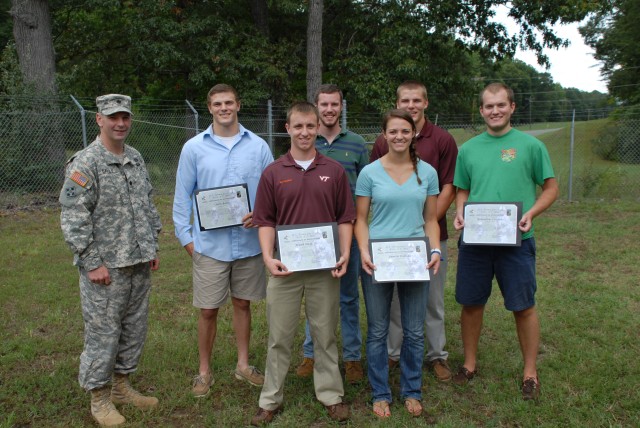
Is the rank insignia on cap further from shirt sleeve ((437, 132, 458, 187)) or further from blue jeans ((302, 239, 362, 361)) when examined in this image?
shirt sleeve ((437, 132, 458, 187))

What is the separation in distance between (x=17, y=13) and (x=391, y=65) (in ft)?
33.7

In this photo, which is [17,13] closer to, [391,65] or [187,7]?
[187,7]

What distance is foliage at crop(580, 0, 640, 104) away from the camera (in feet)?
88.8

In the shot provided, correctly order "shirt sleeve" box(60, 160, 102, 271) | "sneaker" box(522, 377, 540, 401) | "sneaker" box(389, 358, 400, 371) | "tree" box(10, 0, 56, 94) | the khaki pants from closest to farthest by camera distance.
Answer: "shirt sleeve" box(60, 160, 102, 271), the khaki pants, "sneaker" box(522, 377, 540, 401), "sneaker" box(389, 358, 400, 371), "tree" box(10, 0, 56, 94)

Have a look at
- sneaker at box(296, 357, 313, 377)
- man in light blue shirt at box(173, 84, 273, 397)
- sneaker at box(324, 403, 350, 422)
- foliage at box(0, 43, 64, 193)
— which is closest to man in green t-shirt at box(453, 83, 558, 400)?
sneaker at box(324, 403, 350, 422)

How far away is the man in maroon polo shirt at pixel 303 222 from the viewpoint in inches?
128

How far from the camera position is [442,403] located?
12.0 feet

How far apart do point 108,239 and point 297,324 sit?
1237 mm

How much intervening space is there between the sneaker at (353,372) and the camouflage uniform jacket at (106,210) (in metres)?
1.59

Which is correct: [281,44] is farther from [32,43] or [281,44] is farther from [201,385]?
[201,385]

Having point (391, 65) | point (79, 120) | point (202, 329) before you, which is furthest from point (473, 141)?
point (391, 65)

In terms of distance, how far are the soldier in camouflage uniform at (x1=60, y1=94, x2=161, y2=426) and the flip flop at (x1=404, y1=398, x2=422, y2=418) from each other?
1778mm

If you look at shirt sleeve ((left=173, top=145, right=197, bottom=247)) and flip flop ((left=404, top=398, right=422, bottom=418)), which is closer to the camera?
flip flop ((left=404, top=398, right=422, bottom=418))

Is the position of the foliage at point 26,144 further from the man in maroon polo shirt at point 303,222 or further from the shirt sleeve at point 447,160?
the shirt sleeve at point 447,160
